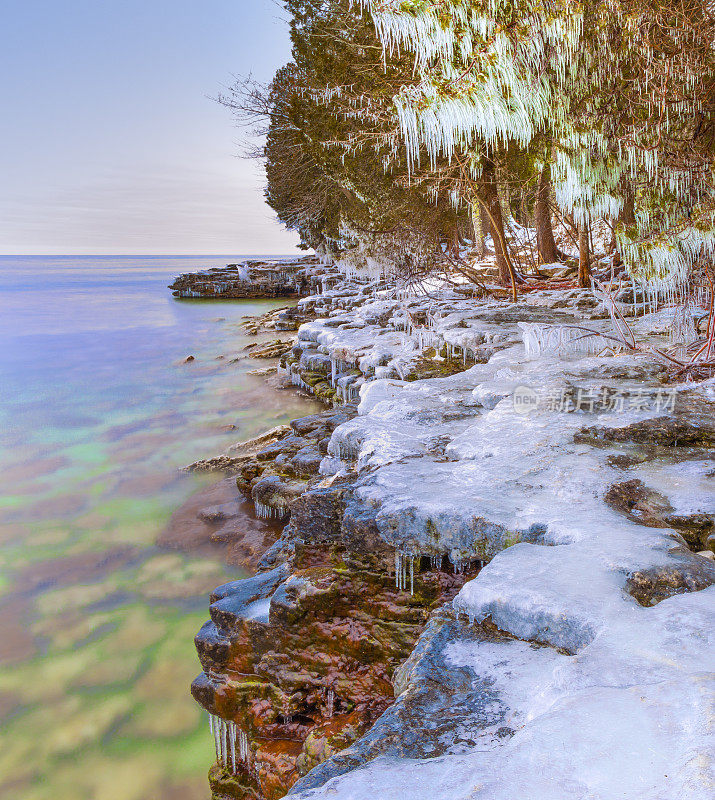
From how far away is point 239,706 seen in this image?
350cm

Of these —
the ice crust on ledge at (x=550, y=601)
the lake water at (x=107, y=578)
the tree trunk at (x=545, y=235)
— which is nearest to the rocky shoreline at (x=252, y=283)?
the tree trunk at (x=545, y=235)

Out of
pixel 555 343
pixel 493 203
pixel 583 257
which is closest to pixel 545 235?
pixel 493 203

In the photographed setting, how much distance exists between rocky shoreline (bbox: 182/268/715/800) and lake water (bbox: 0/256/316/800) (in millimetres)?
886

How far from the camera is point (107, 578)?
589 cm

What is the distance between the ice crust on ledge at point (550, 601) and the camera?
1.49 m

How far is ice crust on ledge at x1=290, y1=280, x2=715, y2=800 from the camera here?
1.49 m

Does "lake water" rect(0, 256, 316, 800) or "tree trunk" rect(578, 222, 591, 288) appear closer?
"lake water" rect(0, 256, 316, 800)

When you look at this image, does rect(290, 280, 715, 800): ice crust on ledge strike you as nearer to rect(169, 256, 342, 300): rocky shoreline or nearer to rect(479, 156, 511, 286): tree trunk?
rect(479, 156, 511, 286): tree trunk

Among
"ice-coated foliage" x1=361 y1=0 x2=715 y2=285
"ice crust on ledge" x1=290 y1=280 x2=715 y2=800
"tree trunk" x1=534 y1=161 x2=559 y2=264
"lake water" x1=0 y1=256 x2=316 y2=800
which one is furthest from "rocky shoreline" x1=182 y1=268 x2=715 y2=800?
"tree trunk" x1=534 y1=161 x2=559 y2=264

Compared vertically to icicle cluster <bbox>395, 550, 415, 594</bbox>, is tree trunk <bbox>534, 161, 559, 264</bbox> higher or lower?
higher

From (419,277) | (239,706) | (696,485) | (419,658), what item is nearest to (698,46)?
(696,485)

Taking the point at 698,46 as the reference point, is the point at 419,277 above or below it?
below

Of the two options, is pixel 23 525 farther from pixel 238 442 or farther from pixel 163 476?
pixel 238 442

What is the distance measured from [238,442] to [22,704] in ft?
18.4
